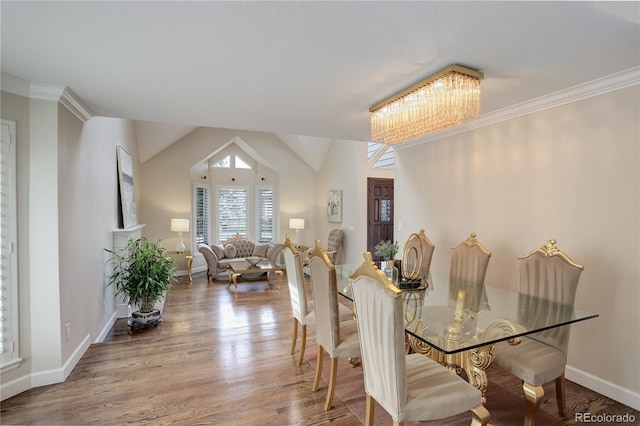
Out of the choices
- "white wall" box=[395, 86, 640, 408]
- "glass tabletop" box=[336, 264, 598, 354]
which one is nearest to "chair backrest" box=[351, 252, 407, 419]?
"glass tabletop" box=[336, 264, 598, 354]

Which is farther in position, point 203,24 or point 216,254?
point 216,254

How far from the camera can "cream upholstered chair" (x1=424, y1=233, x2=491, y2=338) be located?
2.22 metres

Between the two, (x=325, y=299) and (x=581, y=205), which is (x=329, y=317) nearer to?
(x=325, y=299)

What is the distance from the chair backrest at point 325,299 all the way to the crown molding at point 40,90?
92.6 inches

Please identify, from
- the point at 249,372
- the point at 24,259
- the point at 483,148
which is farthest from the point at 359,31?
the point at 24,259

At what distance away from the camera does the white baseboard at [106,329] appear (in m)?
3.52

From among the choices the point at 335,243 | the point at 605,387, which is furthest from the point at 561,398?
the point at 335,243

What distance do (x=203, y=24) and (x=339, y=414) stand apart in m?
2.56

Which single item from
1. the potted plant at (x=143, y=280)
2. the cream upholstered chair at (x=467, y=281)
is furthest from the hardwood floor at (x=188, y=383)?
the cream upholstered chair at (x=467, y=281)

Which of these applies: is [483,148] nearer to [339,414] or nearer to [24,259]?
[339,414]

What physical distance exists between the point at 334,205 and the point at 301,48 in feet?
18.5

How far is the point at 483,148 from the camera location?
3449mm

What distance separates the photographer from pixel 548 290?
2.39m

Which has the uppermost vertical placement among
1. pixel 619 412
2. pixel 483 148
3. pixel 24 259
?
pixel 483 148
